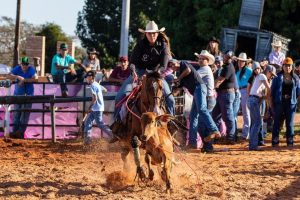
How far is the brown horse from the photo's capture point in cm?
977

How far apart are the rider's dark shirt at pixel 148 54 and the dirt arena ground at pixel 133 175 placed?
1.54m

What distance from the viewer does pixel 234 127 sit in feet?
54.0

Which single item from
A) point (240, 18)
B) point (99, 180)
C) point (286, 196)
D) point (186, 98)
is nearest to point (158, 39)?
point (99, 180)

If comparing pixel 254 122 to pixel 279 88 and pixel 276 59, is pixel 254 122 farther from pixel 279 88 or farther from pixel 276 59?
pixel 276 59

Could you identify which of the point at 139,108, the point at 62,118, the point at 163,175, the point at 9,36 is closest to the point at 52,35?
the point at 9,36

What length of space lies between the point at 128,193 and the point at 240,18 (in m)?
25.3

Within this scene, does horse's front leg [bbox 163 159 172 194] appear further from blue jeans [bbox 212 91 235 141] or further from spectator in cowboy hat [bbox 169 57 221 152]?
blue jeans [bbox 212 91 235 141]

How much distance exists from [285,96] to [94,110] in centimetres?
445

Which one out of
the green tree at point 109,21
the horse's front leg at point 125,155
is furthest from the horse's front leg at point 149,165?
the green tree at point 109,21

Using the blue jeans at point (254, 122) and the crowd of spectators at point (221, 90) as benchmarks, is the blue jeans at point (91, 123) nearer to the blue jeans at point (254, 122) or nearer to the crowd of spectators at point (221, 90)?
the crowd of spectators at point (221, 90)

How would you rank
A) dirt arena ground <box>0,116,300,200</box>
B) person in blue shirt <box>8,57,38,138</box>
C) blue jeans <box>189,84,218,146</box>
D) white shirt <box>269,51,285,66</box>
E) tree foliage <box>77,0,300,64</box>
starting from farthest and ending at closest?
tree foliage <box>77,0,300,64</box>
white shirt <box>269,51,285,66</box>
person in blue shirt <box>8,57,38,138</box>
blue jeans <box>189,84,218,146</box>
dirt arena ground <box>0,116,300,200</box>

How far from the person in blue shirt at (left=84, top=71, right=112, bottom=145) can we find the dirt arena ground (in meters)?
0.67

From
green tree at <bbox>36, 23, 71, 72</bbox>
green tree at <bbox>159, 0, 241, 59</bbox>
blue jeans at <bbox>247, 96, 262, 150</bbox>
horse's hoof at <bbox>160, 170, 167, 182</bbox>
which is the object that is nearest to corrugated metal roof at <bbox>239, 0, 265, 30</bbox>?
green tree at <bbox>159, 0, 241, 59</bbox>

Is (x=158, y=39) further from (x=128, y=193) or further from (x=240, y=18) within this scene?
(x=240, y=18)
